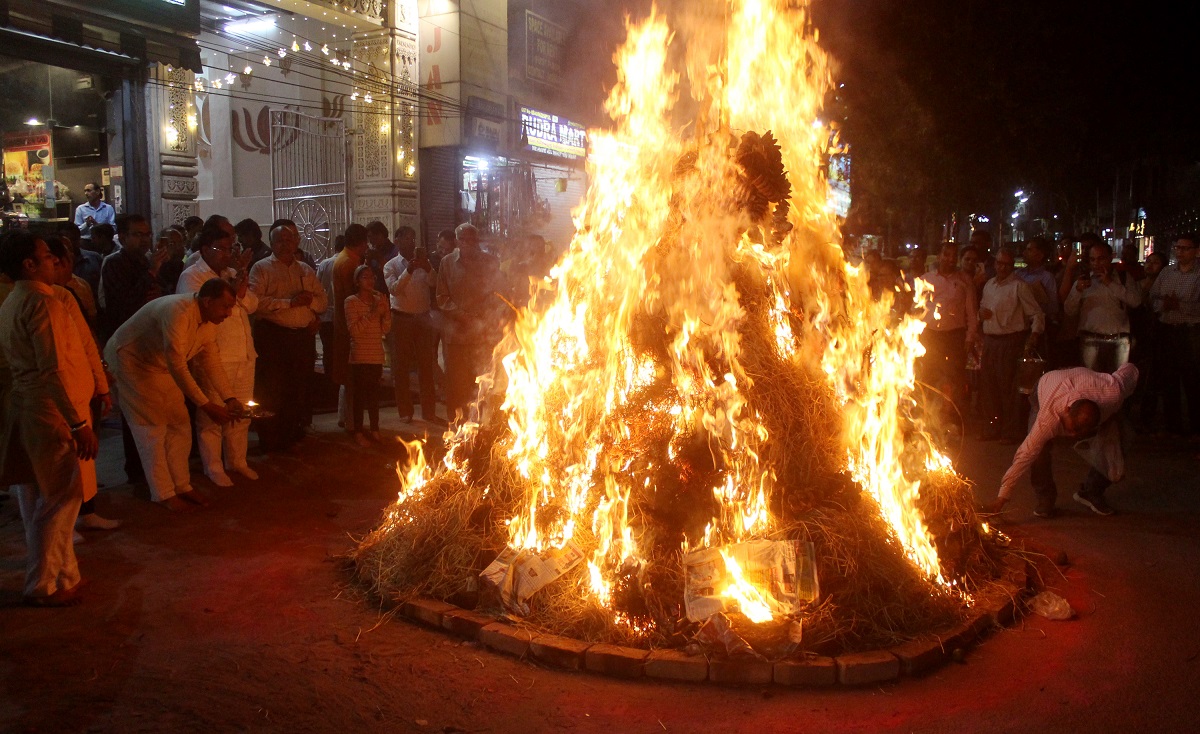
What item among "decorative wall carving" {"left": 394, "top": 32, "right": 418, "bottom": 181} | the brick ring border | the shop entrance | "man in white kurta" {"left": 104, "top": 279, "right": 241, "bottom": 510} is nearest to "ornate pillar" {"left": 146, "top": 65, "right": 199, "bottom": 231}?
the shop entrance

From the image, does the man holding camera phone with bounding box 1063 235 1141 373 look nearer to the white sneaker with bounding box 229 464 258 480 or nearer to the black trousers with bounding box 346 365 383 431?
the black trousers with bounding box 346 365 383 431

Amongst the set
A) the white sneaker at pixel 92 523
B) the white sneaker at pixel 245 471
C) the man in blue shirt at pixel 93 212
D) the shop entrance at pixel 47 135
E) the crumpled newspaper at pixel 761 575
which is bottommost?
the white sneaker at pixel 92 523

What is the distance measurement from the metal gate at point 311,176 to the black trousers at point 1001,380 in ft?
38.7

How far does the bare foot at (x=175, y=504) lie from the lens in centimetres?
693

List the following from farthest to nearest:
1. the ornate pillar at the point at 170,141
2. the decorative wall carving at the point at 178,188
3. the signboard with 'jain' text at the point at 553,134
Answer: the signboard with 'jain' text at the point at 553,134
the decorative wall carving at the point at 178,188
the ornate pillar at the point at 170,141

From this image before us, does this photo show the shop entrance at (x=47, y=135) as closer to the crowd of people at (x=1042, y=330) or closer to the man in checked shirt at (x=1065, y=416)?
the crowd of people at (x=1042, y=330)

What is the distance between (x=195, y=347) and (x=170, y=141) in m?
7.90

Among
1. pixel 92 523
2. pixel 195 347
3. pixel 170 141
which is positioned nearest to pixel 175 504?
pixel 92 523

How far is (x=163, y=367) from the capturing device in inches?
270

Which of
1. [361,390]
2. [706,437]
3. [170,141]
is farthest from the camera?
[170,141]

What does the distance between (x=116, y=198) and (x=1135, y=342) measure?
14326 millimetres

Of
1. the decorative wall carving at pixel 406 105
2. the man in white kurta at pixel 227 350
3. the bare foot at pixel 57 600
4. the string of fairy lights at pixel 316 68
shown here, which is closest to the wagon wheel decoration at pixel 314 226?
the decorative wall carving at pixel 406 105

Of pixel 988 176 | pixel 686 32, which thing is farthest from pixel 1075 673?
pixel 988 176

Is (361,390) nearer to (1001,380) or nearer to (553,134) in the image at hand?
(1001,380)
